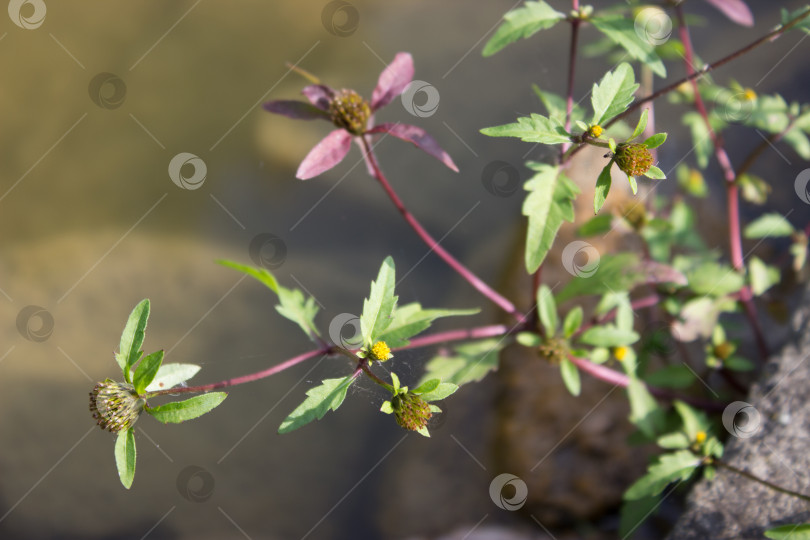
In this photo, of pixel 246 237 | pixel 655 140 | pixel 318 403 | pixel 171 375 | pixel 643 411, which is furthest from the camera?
pixel 246 237

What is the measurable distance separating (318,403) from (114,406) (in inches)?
21.4

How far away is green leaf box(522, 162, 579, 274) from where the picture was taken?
1910 mm

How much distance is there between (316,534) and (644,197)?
2.36 meters

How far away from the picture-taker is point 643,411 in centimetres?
254

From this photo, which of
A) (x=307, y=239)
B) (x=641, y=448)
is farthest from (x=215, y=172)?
(x=641, y=448)

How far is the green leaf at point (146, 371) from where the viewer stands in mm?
1710

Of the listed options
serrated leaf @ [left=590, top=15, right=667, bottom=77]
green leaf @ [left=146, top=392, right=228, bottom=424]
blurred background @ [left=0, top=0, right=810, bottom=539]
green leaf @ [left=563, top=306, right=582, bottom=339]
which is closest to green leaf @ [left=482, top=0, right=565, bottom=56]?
serrated leaf @ [left=590, top=15, right=667, bottom=77]

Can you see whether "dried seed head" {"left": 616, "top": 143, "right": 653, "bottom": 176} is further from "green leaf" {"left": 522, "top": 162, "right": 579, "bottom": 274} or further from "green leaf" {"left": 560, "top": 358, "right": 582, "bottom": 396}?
"green leaf" {"left": 560, "top": 358, "right": 582, "bottom": 396}

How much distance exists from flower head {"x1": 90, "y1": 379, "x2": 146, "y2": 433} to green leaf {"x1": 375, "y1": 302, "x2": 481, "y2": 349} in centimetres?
70

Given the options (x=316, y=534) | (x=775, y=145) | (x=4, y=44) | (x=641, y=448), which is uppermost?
(x=4, y=44)

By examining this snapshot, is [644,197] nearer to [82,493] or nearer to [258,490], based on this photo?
[258,490]

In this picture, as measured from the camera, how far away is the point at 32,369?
131 inches

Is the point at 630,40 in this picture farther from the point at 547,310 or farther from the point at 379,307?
the point at 379,307

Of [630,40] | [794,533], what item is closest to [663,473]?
[794,533]
